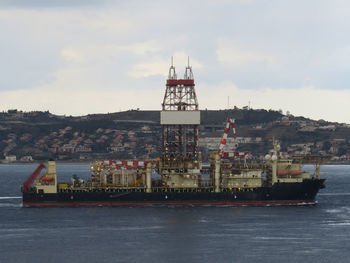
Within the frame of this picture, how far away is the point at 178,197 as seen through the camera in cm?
12269

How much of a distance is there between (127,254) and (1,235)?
67.0 feet

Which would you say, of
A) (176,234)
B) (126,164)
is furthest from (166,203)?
(176,234)

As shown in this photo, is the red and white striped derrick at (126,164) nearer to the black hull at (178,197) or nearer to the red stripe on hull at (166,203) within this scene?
the black hull at (178,197)

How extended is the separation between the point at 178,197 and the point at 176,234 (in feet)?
87.0

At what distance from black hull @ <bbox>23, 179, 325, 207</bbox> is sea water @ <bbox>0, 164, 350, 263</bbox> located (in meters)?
2.14

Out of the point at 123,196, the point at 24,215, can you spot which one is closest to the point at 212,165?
the point at 123,196

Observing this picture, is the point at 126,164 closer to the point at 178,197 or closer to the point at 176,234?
the point at 178,197

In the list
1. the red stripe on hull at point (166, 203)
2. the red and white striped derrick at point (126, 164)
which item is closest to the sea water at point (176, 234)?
the red stripe on hull at point (166, 203)

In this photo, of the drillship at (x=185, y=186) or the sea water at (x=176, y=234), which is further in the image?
the drillship at (x=185, y=186)

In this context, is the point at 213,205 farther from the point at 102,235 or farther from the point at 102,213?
the point at 102,235

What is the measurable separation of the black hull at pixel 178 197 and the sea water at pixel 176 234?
2138 millimetres

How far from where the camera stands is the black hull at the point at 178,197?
403 ft

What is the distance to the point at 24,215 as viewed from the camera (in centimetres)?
11519

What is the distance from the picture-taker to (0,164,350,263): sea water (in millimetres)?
83688
